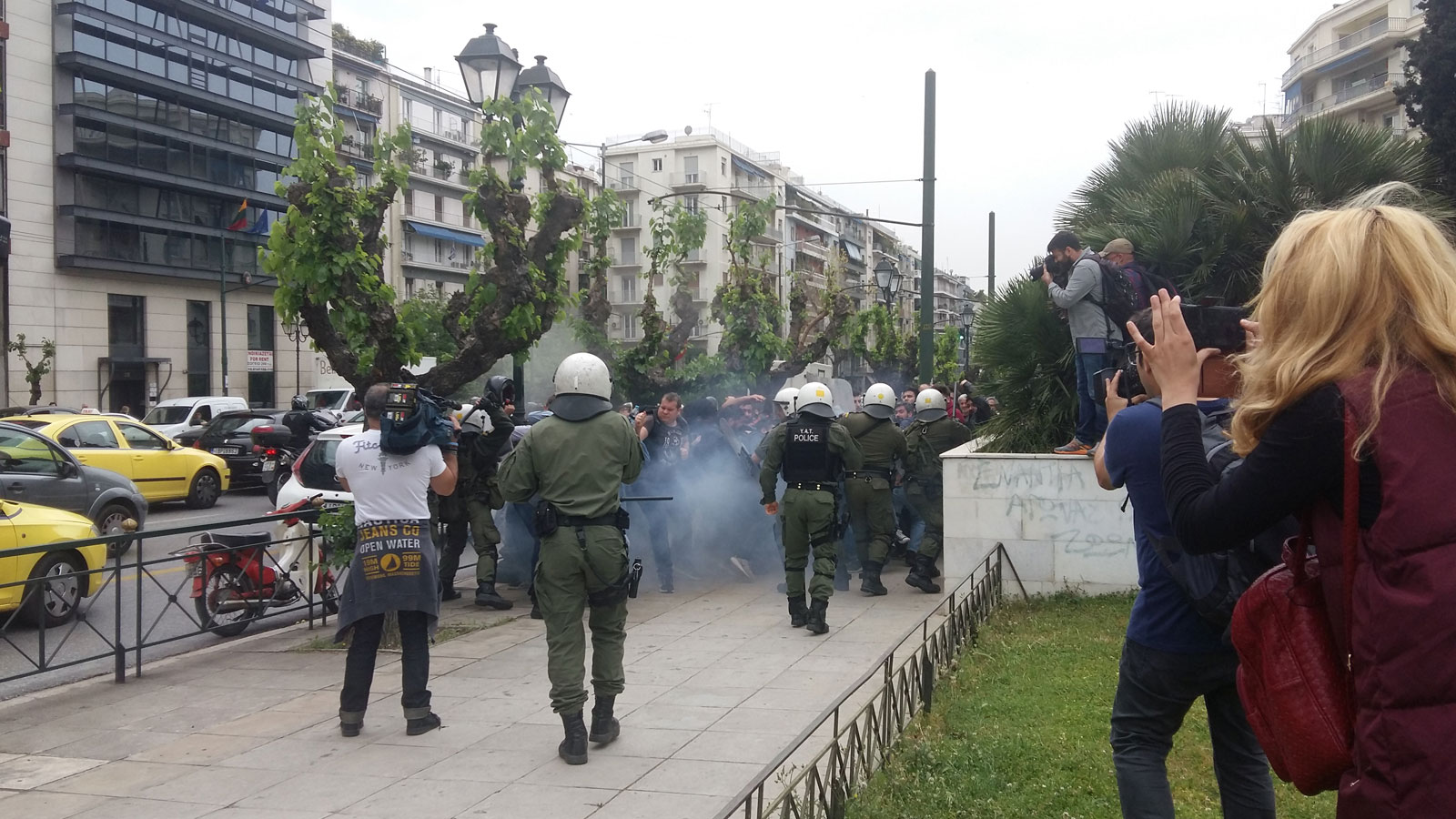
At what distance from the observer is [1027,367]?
10445 mm

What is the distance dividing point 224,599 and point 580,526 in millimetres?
4568

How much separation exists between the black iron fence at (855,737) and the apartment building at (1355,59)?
2008 inches

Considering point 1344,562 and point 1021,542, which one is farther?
point 1021,542

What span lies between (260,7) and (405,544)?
152ft

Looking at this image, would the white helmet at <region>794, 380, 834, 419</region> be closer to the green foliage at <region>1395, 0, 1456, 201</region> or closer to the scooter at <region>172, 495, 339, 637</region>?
the scooter at <region>172, 495, 339, 637</region>

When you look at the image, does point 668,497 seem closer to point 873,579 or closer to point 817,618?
point 817,618

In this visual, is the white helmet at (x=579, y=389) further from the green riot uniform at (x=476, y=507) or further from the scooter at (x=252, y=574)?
the scooter at (x=252, y=574)

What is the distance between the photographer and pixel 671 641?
→ 27.5 ft

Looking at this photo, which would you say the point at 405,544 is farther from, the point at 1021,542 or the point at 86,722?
the point at 1021,542

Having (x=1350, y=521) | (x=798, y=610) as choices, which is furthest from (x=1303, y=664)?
(x=798, y=610)

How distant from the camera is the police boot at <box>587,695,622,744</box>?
5.78 metres

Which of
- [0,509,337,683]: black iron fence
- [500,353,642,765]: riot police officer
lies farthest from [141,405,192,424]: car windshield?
[500,353,642,765]: riot police officer

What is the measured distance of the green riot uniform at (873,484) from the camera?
10352 mm

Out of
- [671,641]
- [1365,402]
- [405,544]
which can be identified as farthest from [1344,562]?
[671,641]
